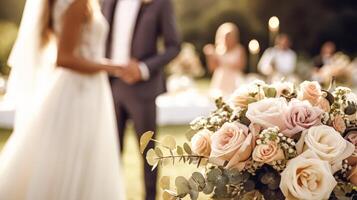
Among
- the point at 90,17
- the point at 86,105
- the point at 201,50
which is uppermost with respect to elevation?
the point at 201,50

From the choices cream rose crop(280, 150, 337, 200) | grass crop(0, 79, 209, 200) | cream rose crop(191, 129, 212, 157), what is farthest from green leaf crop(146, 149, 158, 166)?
grass crop(0, 79, 209, 200)

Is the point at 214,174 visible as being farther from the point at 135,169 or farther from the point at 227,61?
the point at 227,61

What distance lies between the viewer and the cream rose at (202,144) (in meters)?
1.72

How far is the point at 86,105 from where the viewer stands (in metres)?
4.01

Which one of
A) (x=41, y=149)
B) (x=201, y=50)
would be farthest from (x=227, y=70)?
(x=201, y=50)

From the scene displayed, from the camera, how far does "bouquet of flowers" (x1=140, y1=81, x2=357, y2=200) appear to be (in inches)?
62.3

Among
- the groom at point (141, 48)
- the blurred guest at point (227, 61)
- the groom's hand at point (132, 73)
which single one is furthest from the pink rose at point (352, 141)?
the blurred guest at point (227, 61)

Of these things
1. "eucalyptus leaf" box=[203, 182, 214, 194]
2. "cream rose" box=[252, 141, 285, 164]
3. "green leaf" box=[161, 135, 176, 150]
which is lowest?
"eucalyptus leaf" box=[203, 182, 214, 194]

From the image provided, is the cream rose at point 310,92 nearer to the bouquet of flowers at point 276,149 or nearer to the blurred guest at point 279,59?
the bouquet of flowers at point 276,149

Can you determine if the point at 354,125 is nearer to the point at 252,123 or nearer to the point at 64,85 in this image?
the point at 252,123

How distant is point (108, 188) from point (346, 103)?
2398mm

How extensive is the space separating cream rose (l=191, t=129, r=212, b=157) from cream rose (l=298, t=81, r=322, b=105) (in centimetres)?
26

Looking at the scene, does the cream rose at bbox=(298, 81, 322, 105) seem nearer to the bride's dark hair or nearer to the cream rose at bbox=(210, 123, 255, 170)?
the cream rose at bbox=(210, 123, 255, 170)

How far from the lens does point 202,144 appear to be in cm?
172
